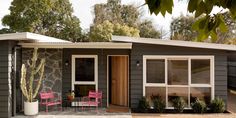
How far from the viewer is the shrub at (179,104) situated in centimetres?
1088

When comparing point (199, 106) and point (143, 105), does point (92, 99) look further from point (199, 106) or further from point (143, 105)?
point (199, 106)

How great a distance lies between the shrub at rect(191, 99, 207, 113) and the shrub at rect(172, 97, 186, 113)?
1.21 ft

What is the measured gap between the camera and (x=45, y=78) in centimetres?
1125

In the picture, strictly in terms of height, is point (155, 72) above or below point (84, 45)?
below

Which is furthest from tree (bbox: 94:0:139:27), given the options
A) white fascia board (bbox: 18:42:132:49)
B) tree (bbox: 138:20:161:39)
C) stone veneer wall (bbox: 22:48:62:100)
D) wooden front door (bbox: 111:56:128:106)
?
white fascia board (bbox: 18:42:132:49)

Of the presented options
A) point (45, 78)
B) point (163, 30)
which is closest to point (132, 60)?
point (45, 78)

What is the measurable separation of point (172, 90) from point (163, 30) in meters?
25.7

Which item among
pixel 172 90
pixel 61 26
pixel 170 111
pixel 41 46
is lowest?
pixel 170 111

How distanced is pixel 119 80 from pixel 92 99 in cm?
150

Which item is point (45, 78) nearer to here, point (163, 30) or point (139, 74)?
point (139, 74)

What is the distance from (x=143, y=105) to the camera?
10.9m

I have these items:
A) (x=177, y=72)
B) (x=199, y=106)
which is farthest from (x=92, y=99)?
(x=199, y=106)

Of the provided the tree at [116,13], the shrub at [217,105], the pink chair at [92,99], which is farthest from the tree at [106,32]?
the shrub at [217,105]

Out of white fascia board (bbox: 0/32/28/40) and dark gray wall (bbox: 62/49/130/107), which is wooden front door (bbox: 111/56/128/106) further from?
white fascia board (bbox: 0/32/28/40)
